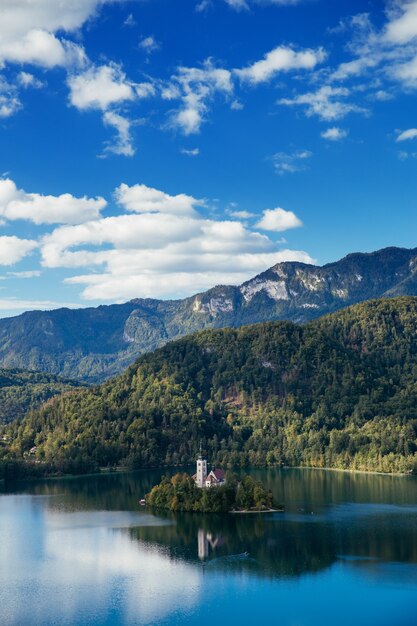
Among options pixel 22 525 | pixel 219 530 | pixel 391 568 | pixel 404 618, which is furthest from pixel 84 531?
pixel 404 618

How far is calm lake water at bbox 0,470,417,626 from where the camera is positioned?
80312mm

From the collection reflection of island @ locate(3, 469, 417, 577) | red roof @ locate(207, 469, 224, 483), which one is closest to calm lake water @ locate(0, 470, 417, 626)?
reflection of island @ locate(3, 469, 417, 577)

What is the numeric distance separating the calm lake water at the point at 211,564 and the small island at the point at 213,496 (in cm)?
375

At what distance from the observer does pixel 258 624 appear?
77.1 metres

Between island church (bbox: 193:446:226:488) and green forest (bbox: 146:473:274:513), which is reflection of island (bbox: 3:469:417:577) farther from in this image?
island church (bbox: 193:446:226:488)

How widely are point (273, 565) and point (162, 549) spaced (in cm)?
1725

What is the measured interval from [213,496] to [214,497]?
0.32 m

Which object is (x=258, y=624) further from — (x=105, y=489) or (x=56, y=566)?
(x=105, y=489)

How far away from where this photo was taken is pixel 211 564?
321ft

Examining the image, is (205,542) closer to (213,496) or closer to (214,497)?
(214,497)

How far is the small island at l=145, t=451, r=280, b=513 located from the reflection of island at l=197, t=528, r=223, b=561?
51.7 feet

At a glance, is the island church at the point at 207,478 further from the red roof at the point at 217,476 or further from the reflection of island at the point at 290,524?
the reflection of island at the point at 290,524

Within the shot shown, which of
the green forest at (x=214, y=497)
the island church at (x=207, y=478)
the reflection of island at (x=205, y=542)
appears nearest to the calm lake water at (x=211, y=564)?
the reflection of island at (x=205, y=542)

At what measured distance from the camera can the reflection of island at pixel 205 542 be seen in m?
104
